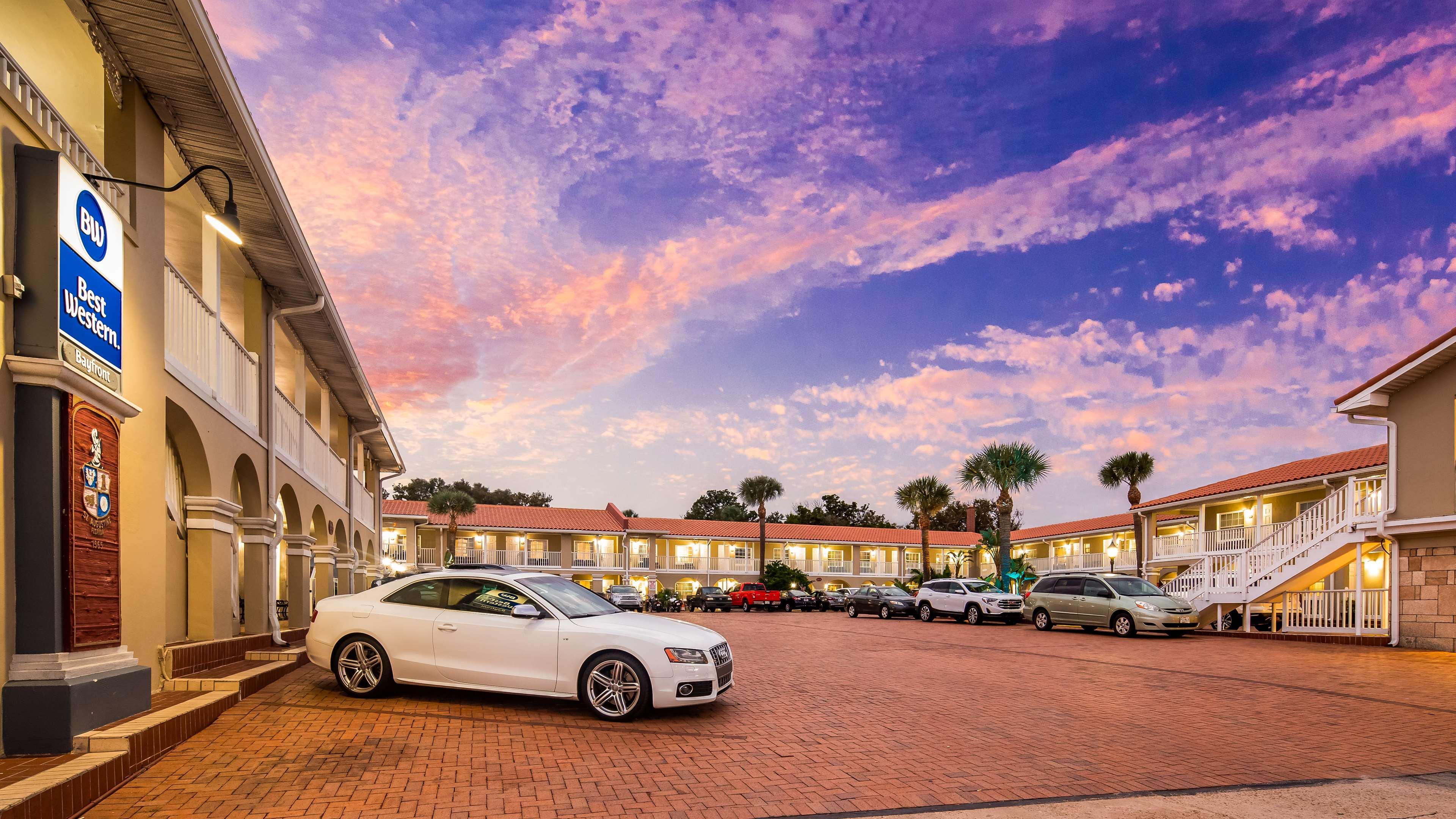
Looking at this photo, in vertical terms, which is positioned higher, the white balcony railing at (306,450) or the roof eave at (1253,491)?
the white balcony railing at (306,450)

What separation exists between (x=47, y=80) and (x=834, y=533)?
185 feet

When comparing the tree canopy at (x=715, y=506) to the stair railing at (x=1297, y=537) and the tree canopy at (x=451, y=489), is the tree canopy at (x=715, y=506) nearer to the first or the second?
the tree canopy at (x=451, y=489)

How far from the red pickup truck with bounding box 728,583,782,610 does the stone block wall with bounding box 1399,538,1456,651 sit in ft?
97.0

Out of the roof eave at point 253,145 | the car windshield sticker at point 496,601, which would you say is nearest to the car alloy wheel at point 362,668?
the car windshield sticker at point 496,601

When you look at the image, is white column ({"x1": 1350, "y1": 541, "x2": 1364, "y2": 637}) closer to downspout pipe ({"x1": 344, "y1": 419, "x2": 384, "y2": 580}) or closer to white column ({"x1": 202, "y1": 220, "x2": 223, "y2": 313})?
white column ({"x1": 202, "y1": 220, "x2": 223, "y2": 313})

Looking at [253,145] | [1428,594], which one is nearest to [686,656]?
[253,145]

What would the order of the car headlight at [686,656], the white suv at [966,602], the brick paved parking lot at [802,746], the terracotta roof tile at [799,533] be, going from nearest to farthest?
1. the brick paved parking lot at [802,746]
2. the car headlight at [686,656]
3. the white suv at [966,602]
4. the terracotta roof tile at [799,533]

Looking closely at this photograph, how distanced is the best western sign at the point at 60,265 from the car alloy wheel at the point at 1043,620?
23603 millimetres

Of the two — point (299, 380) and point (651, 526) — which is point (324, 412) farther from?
point (651, 526)

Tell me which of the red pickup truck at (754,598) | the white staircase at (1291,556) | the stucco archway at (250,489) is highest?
the stucco archway at (250,489)

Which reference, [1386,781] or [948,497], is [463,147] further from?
[948,497]

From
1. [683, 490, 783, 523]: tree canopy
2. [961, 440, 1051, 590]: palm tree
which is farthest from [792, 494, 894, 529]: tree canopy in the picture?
[961, 440, 1051, 590]: palm tree

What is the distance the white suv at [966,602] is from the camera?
28.3 meters

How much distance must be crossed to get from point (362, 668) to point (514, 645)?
1.82 m
